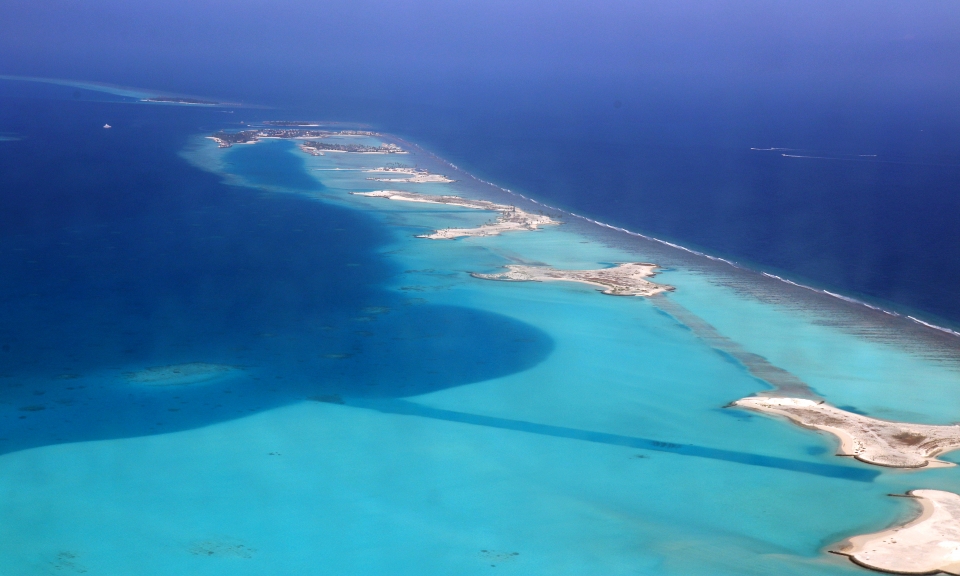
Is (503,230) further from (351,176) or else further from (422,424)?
(422,424)

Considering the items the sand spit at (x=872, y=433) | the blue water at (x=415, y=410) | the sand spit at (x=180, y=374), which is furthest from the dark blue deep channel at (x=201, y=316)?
the sand spit at (x=872, y=433)

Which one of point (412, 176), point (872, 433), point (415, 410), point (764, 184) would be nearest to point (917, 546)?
point (872, 433)

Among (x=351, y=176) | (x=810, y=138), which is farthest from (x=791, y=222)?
(x=810, y=138)

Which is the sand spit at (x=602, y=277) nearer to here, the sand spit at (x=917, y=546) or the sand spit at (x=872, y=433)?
the sand spit at (x=872, y=433)

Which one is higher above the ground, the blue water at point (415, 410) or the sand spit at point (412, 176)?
the sand spit at point (412, 176)

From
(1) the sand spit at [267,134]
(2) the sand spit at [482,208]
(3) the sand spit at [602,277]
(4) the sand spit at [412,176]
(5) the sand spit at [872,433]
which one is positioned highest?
(1) the sand spit at [267,134]

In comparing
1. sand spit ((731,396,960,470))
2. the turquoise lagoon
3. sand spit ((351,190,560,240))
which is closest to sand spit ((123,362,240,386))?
the turquoise lagoon

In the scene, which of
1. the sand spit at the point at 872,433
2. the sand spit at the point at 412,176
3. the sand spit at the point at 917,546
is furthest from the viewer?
the sand spit at the point at 412,176

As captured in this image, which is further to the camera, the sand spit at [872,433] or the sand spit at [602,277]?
the sand spit at [602,277]
